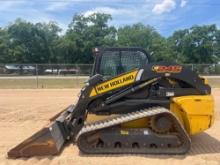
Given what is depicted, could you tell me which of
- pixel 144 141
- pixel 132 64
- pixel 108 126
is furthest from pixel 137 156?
pixel 132 64

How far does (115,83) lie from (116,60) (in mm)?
988

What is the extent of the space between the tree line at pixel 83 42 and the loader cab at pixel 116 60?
53.8 metres

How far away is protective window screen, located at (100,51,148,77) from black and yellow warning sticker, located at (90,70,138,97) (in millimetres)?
811

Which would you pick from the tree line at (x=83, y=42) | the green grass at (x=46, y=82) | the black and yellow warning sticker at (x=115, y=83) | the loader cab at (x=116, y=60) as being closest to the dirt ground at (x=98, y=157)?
the black and yellow warning sticker at (x=115, y=83)

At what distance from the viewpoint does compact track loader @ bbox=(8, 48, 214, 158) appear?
7.14 meters

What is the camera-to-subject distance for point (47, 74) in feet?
112

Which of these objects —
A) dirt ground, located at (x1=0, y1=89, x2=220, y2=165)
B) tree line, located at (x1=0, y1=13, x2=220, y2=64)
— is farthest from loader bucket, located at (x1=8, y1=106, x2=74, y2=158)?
tree line, located at (x1=0, y1=13, x2=220, y2=64)

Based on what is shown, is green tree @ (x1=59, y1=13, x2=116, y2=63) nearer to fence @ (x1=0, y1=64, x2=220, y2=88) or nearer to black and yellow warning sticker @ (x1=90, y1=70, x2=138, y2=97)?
fence @ (x1=0, y1=64, x2=220, y2=88)

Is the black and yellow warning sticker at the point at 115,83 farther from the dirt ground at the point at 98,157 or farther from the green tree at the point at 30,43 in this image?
the green tree at the point at 30,43

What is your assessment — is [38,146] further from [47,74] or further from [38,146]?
[47,74]

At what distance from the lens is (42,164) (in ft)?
21.8

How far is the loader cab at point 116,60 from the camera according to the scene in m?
8.44

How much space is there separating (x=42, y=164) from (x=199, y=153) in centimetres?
287

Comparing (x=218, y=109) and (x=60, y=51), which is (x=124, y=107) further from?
(x=60, y=51)
